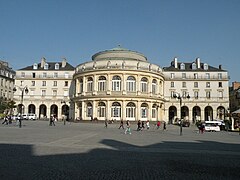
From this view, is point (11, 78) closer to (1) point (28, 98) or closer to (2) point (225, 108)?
(1) point (28, 98)

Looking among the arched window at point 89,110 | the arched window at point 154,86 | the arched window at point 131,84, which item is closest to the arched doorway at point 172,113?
the arched window at point 154,86

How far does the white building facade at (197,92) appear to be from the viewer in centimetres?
7262

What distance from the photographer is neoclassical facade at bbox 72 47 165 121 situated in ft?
182

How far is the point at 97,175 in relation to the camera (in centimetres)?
802

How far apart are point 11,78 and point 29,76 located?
33.5 feet

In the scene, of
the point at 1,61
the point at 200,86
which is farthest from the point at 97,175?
the point at 1,61

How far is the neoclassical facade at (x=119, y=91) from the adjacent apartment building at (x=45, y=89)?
1629cm

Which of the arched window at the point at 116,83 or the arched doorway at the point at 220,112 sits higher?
the arched window at the point at 116,83

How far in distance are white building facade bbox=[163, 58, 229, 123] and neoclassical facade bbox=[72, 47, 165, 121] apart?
15.0 m

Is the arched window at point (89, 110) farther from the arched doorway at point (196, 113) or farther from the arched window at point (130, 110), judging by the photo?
the arched doorway at point (196, 113)

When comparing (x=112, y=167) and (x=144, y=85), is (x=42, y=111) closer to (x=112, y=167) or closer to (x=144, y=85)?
(x=144, y=85)

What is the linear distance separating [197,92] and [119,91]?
2893 cm

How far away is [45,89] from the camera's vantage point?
A: 248ft

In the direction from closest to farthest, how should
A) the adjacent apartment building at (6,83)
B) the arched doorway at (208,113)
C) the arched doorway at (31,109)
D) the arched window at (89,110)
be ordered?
the arched window at (89,110) < the arched doorway at (208,113) < the adjacent apartment building at (6,83) < the arched doorway at (31,109)
